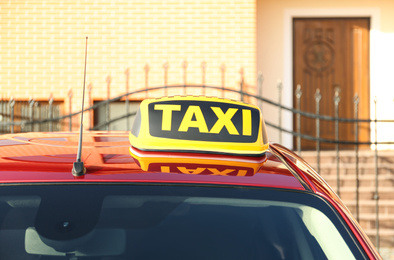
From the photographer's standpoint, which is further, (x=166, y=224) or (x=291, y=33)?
(x=291, y=33)

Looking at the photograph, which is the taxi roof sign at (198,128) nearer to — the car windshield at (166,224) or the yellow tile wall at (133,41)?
the car windshield at (166,224)

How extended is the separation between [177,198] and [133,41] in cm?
796

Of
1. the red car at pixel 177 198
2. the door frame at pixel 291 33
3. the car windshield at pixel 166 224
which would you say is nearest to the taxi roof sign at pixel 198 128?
the red car at pixel 177 198

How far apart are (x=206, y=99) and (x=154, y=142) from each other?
28cm

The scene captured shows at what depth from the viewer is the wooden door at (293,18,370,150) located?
10.5m

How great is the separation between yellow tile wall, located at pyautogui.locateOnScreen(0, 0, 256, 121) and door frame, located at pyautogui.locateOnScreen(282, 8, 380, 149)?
1.14 metres

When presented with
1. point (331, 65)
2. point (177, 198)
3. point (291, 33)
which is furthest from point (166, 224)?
point (331, 65)

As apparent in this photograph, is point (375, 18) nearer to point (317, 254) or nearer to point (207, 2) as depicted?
point (207, 2)

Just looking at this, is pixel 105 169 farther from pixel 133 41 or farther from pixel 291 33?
pixel 291 33

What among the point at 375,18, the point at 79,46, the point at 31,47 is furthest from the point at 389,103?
the point at 31,47

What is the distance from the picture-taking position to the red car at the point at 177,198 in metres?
1.77

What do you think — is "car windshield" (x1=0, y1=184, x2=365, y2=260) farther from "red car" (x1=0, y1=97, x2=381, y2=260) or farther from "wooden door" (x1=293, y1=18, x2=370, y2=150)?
"wooden door" (x1=293, y1=18, x2=370, y2=150)

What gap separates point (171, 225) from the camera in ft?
6.84

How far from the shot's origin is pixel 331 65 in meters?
10.6
